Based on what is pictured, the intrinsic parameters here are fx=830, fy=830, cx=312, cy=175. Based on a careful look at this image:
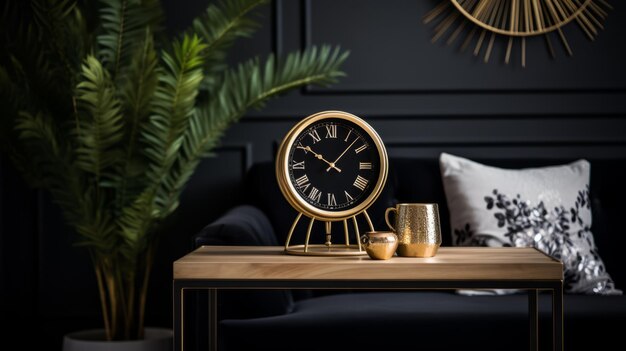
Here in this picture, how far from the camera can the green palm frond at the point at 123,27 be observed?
7.93ft

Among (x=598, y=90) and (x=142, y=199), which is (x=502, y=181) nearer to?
(x=598, y=90)

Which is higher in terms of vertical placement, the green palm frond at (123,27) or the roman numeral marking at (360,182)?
the green palm frond at (123,27)

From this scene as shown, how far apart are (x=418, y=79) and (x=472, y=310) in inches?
43.7

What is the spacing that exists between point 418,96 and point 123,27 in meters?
1.03

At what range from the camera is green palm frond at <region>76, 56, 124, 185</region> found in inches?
89.3

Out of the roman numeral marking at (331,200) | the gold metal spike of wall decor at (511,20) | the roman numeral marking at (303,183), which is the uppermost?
the gold metal spike of wall decor at (511,20)

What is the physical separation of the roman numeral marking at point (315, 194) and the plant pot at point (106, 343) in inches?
46.5

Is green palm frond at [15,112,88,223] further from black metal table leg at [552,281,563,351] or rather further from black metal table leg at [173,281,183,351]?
black metal table leg at [552,281,563,351]

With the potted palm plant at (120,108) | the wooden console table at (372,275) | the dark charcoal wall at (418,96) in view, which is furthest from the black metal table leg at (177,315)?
the dark charcoal wall at (418,96)

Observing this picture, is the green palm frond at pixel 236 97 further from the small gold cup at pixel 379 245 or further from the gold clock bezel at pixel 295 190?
the small gold cup at pixel 379 245

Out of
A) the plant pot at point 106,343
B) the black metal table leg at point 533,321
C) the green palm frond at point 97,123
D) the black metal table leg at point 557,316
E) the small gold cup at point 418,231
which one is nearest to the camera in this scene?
the black metal table leg at point 557,316

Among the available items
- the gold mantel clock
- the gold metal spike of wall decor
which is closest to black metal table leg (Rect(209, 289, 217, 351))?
the gold mantel clock

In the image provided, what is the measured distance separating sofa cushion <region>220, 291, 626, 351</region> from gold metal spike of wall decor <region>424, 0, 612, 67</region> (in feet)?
3.71

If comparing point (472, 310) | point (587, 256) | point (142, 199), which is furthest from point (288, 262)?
point (587, 256)
